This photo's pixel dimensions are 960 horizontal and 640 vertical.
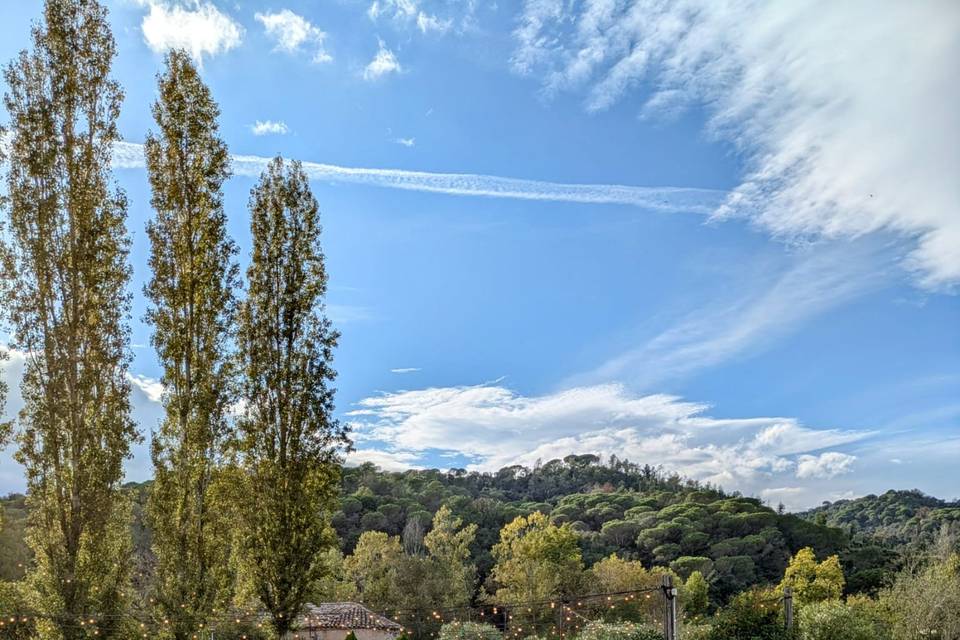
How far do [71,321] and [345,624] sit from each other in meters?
15.3

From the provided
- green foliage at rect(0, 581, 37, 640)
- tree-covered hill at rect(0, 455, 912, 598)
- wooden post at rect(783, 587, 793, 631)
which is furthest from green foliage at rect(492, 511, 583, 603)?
green foliage at rect(0, 581, 37, 640)

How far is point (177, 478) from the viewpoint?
13.2 meters

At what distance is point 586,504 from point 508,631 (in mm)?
21845

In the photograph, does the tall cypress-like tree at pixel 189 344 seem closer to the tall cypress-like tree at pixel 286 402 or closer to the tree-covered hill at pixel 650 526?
the tall cypress-like tree at pixel 286 402

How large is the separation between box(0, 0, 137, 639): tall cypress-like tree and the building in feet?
38.5

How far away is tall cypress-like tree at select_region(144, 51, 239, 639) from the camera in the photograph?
1284cm

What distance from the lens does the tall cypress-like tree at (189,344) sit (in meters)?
12.8

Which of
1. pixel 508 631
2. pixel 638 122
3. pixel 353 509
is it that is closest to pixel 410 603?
pixel 508 631

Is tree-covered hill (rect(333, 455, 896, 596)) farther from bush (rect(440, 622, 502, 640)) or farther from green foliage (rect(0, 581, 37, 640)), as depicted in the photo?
green foliage (rect(0, 581, 37, 640))

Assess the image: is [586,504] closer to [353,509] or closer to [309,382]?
[353,509]

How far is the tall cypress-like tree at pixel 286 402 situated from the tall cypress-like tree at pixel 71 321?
242cm

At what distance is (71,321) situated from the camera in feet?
44.0

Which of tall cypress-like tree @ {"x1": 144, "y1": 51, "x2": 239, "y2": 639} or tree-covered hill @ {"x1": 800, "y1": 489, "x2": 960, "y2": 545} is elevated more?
tall cypress-like tree @ {"x1": 144, "y1": 51, "x2": 239, "y2": 639}

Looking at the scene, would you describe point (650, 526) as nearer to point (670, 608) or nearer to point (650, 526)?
point (650, 526)
